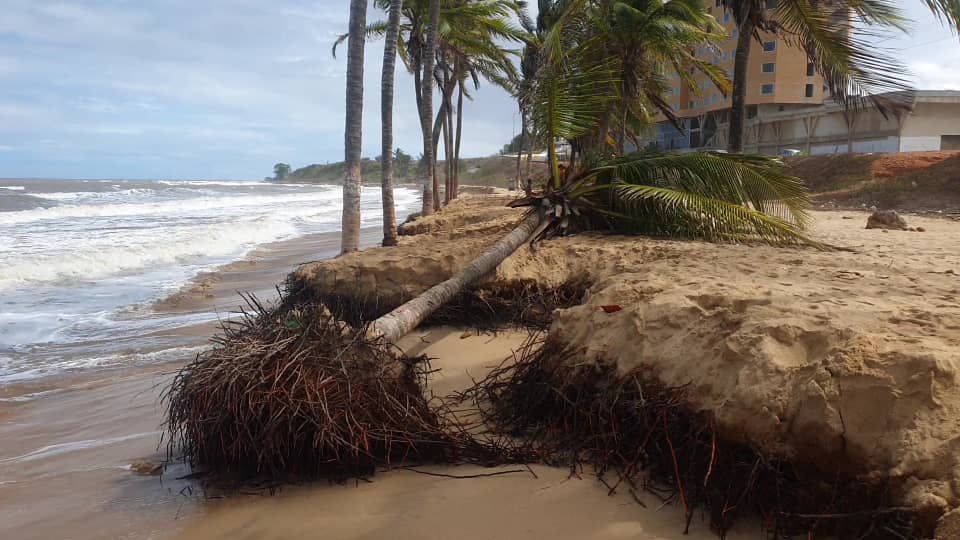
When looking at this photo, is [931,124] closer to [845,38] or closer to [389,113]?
[845,38]

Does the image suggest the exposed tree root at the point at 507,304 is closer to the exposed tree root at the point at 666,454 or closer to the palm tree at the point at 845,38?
the exposed tree root at the point at 666,454

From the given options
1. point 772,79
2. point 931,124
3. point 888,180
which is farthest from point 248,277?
point 772,79

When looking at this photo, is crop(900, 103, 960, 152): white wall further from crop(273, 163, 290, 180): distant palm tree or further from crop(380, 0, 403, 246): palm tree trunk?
crop(273, 163, 290, 180): distant palm tree

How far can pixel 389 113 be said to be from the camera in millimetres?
10969

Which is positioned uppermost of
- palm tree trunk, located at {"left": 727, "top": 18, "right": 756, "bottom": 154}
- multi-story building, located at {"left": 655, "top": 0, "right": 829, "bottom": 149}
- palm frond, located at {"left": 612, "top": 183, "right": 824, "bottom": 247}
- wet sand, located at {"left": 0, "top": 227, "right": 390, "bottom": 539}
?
multi-story building, located at {"left": 655, "top": 0, "right": 829, "bottom": 149}

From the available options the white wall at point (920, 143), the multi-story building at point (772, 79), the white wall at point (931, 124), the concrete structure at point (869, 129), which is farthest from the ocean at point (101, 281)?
the multi-story building at point (772, 79)

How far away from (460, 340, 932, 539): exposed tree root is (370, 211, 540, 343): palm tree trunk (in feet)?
2.45

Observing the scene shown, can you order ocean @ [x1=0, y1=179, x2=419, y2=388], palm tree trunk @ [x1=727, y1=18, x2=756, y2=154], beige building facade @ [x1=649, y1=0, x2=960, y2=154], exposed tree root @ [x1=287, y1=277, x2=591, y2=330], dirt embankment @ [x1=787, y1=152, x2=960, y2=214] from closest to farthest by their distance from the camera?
1. exposed tree root @ [x1=287, y1=277, x2=591, y2=330]
2. ocean @ [x1=0, y1=179, x2=419, y2=388]
3. palm tree trunk @ [x1=727, y1=18, x2=756, y2=154]
4. dirt embankment @ [x1=787, y1=152, x2=960, y2=214]
5. beige building facade @ [x1=649, y1=0, x2=960, y2=154]

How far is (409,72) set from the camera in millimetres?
21203

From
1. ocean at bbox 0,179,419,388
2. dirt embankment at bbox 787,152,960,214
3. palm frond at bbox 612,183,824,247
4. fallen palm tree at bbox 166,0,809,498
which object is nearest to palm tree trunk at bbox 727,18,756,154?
palm frond at bbox 612,183,824,247

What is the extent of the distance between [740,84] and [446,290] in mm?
8815

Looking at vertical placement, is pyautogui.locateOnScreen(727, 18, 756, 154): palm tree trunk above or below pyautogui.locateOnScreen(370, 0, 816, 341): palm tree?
above

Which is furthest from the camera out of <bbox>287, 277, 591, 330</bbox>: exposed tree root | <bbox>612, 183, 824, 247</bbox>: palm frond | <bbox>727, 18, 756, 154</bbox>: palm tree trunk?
<bbox>727, 18, 756, 154</bbox>: palm tree trunk

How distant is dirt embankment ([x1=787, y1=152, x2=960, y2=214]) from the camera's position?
15852 mm
